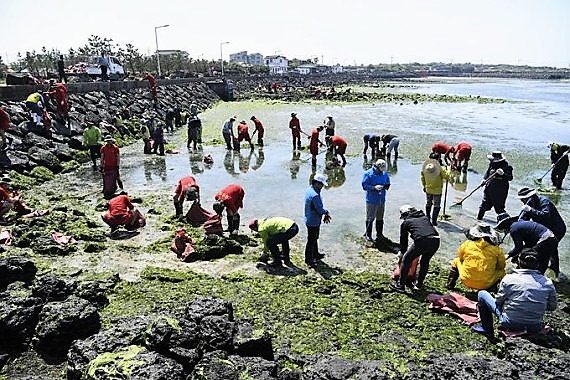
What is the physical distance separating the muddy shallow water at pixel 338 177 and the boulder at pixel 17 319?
204 centimetres

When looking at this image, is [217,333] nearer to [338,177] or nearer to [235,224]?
[235,224]

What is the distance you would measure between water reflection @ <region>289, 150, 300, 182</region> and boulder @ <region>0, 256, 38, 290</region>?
30.7 ft

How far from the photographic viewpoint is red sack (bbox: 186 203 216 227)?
420 inches

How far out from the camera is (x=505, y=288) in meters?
5.81

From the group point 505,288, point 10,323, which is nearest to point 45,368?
point 10,323

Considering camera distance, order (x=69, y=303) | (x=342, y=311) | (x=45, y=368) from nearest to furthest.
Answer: (x=45, y=368) → (x=69, y=303) → (x=342, y=311)

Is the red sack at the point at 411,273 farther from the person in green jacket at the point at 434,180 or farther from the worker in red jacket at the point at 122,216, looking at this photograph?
the worker in red jacket at the point at 122,216

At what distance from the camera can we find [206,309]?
19.4 feet

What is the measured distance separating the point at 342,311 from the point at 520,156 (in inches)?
615

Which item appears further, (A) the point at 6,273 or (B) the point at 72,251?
(B) the point at 72,251

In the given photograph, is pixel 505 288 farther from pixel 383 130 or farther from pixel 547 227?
pixel 383 130

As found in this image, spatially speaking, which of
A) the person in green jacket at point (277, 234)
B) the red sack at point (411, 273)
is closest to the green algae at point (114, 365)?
the person in green jacket at point (277, 234)

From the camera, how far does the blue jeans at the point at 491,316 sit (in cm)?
579

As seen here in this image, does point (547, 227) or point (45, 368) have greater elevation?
point (547, 227)
